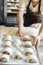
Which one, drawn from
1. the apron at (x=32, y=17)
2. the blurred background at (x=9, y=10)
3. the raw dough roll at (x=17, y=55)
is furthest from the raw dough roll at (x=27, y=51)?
the blurred background at (x=9, y=10)

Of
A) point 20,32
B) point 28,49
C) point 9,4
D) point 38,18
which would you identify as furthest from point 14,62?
point 9,4

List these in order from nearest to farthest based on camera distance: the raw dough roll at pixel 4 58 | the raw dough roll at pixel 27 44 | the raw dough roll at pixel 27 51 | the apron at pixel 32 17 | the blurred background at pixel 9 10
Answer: the raw dough roll at pixel 4 58
the raw dough roll at pixel 27 51
the raw dough roll at pixel 27 44
the apron at pixel 32 17
the blurred background at pixel 9 10

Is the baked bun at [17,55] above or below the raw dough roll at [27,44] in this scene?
below

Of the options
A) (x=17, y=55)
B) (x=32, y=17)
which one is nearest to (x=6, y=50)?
(x=17, y=55)

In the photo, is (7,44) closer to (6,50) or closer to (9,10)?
(6,50)

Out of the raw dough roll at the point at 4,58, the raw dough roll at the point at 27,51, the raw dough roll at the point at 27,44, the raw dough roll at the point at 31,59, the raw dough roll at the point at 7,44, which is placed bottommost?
the raw dough roll at the point at 31,59

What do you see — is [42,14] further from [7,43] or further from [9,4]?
[7,43]

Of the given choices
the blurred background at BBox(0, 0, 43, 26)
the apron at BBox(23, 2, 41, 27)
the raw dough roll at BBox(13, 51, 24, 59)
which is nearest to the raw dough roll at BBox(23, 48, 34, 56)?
the raw dough roll at BBox(13, 51, 24, 59)

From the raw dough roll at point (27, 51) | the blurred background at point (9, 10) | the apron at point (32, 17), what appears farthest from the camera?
the blurred background at point (9, 10)

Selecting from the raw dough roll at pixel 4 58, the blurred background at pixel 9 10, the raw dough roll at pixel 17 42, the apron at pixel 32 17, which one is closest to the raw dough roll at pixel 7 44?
the raw dough roll at pixel 17 42

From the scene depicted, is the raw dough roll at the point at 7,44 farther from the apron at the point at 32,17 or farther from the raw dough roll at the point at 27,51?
the apron at the point at 32,17

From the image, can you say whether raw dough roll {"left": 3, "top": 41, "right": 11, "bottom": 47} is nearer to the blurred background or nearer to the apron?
the apron

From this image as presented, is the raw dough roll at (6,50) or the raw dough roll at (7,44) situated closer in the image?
the raw dough roll at (6,50)

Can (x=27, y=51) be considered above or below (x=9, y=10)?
below
